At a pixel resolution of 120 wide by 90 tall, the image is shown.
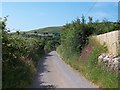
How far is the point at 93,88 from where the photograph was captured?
17.8 meters

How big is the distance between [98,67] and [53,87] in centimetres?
457

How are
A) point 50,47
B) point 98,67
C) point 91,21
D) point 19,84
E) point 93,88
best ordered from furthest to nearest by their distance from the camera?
point 50,47, point 91,21, point 98,67, point 93,88, point 19,84

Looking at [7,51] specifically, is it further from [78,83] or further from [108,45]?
[108,45]

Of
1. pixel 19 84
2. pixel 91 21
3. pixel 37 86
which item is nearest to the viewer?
pixel 19 84

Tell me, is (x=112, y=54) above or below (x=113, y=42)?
below

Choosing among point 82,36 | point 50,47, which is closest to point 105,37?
point 82,36

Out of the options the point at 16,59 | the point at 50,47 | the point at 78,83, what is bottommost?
the point at 50,47

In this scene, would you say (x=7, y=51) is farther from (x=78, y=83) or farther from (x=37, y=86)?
(x=78, y=83)

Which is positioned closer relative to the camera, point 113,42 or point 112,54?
point 112,54

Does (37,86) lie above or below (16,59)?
below

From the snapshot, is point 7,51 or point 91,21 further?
point 91,21

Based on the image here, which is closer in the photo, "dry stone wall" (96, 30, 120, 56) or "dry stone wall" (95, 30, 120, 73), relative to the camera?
"dry stone wall" (95, 30, 120, 73)

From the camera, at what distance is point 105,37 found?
939 inches

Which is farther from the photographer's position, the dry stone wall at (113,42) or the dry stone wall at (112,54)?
the dry stone wall at (113,42)
